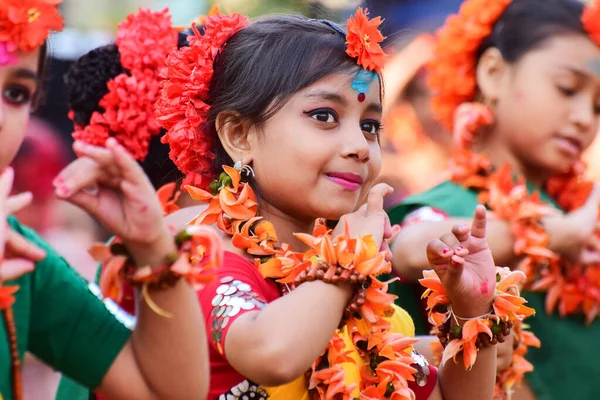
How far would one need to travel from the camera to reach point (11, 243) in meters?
1.74

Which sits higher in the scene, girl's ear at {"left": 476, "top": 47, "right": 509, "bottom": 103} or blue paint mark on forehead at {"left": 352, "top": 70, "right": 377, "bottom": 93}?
blue paint mark on forehead at {"left": 352, "top": 70, "right": 377, "bottom": 93}

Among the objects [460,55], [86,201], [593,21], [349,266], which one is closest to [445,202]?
[460,55]

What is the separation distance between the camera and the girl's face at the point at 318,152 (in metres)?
2.56

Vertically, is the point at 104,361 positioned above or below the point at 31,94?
below

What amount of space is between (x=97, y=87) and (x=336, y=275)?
4.94 ft

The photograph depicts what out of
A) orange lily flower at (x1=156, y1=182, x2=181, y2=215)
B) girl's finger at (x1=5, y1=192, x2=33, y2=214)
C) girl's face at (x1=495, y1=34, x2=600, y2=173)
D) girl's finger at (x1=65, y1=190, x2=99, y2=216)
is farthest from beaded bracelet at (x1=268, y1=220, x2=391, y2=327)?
girl's face at (x1=495, y1=34, x2=600, y2=173)

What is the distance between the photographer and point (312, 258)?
2395 mm

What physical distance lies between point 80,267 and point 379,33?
11.1 ft

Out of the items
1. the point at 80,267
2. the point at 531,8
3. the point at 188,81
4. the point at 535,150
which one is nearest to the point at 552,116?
the point at 535,150

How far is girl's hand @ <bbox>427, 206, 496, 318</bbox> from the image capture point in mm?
2453

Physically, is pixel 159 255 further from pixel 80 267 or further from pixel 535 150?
pixel 80 267

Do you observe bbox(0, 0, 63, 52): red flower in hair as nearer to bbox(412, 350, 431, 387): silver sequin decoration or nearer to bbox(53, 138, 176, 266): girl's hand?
bbox(53, 138, 176, 266): girl's hand

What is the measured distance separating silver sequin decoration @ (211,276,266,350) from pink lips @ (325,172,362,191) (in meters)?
0.38

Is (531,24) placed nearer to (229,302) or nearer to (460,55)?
(460,55)
